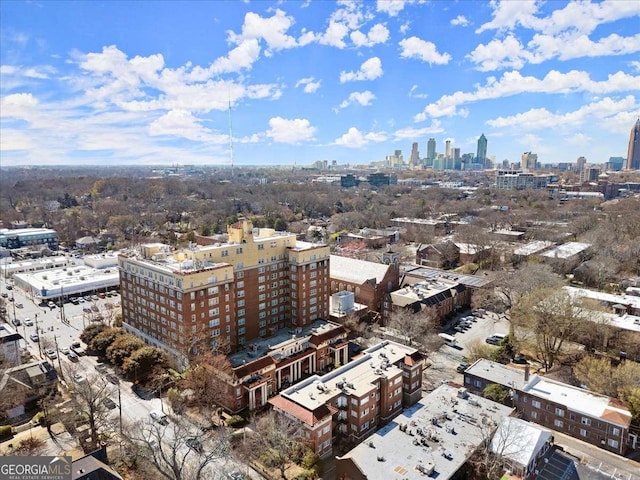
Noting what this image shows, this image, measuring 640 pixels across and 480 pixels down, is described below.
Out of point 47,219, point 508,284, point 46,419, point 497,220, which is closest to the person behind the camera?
point 46,419

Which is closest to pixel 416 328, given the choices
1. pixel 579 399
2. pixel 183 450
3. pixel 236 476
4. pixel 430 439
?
pixel 579 399

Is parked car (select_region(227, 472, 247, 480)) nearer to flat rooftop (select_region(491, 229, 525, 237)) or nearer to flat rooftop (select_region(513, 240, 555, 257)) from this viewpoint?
flat rooftop (select_region(513, 240, 555, 257))

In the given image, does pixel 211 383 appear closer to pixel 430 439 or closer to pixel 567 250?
pixel 430 439

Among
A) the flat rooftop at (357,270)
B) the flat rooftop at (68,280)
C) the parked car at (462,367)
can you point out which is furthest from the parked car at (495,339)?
the flat rooftop at (68,280)

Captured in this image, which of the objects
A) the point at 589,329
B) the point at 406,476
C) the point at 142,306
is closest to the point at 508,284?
the point at 589,329

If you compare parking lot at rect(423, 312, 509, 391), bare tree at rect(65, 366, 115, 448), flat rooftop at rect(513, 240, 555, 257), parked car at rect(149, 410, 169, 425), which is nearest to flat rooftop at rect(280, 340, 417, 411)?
parking lot at rect(423, 312, 509, 391)

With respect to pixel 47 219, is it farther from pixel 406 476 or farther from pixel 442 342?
pixel 406 476
